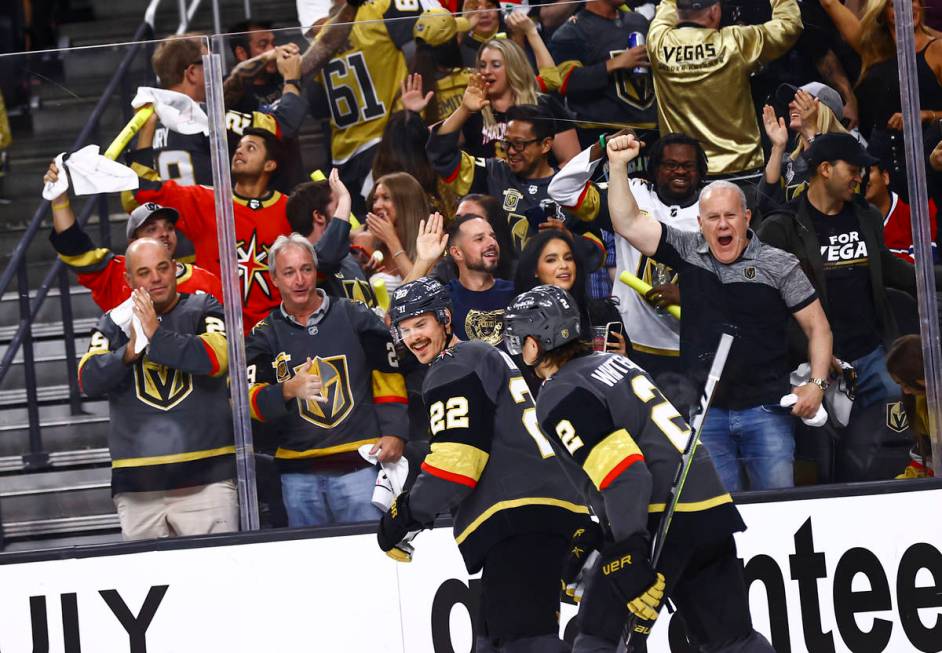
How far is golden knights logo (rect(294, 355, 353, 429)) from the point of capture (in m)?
5.46

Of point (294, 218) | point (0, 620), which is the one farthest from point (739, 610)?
point (0, 620)

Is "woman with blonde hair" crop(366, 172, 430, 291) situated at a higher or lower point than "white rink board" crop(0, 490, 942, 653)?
higher

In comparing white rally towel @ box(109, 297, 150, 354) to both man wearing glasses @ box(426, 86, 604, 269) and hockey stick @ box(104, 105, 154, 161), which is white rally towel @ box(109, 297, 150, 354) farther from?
man wearing glasses @ box(426, 86, 604, 269)

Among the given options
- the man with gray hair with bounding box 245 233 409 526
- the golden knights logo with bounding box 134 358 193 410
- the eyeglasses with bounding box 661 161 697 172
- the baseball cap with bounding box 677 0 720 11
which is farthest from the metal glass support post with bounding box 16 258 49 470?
the baseball cap with bounding box 677 0 720 11

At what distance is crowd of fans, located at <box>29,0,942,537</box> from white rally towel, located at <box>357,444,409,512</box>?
5 cm

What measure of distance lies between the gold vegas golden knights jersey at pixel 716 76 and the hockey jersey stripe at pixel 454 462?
167 cm

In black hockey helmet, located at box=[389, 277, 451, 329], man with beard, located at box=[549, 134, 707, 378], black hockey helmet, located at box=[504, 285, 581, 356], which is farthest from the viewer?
man with beard, located at box=[549, 134, 707, 378]

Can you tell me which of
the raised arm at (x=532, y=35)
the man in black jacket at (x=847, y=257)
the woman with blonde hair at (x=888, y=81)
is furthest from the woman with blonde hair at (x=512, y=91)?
the woman with blonde hair at (x=888, y=81)

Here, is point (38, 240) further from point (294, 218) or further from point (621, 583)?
point (621, 583)

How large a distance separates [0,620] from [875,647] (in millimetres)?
3108

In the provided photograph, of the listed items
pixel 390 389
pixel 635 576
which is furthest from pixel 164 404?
pixel 635 576

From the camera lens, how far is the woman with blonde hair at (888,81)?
551 cm

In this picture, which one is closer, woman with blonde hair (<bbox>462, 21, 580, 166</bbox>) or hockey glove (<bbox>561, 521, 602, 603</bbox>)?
hockey glove (<bbox>561, 521, 602, 603</bbox>)

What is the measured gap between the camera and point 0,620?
5.39m
